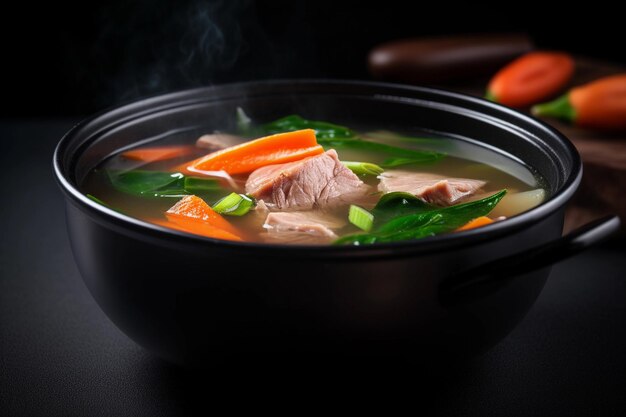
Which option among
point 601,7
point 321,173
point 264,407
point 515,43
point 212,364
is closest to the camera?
point 212,364

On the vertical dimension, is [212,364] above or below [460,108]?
below

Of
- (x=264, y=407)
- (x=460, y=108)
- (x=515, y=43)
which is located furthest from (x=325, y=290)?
(x=515, y=43)

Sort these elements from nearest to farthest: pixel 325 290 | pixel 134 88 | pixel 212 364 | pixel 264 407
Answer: pixel 325 290
pixel 212 364
pixel 264 407
pixel 134 88

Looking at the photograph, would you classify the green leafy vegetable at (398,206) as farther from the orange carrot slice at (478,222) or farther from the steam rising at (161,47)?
the steam rising at (161,47)

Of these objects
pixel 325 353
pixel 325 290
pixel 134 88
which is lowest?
pixel 134 88

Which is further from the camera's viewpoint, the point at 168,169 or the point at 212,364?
the point at 168,169

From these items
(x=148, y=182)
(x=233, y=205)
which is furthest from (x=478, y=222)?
(x=148, y=182)

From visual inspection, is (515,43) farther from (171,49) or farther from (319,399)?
(319,399)

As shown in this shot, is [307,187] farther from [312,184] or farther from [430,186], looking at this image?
[430,186]
